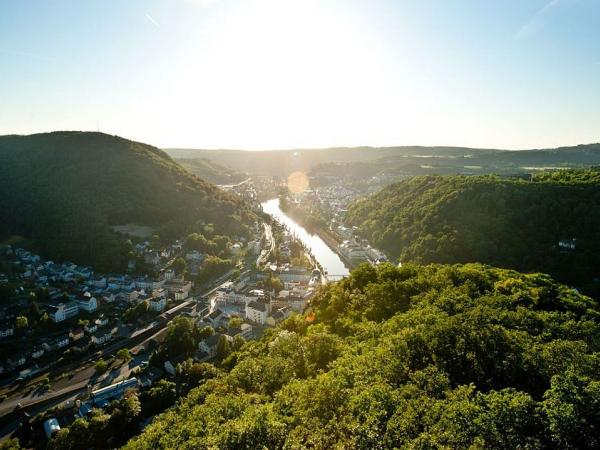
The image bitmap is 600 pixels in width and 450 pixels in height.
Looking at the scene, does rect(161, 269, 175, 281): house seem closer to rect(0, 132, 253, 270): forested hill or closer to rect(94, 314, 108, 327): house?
rect(0, 132, 253, 270): forested hill

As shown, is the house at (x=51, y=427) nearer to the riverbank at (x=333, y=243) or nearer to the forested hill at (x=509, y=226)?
the forested hill at (x=509, y=226)

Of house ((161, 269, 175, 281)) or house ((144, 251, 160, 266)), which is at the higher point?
house ((144, 251, 160, 266))

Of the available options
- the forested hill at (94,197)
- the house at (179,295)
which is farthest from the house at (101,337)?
the forested hill at (94,197)

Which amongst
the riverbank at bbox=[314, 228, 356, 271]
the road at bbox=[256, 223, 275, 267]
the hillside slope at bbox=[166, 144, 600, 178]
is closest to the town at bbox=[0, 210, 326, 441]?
the road at bbox=[256, 223, 275, 267]

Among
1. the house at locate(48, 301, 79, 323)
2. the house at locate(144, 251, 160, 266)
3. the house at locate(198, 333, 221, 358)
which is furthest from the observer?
the house at locate(144, 251, 160, 266)

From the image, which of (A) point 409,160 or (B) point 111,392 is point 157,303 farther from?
(A) point 409,160

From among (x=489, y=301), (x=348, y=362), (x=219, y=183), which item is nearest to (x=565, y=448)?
(x=348, y=362)
